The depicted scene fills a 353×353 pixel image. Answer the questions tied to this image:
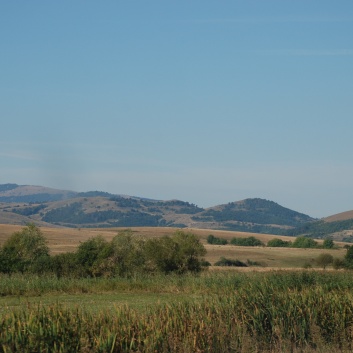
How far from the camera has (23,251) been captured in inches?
2406

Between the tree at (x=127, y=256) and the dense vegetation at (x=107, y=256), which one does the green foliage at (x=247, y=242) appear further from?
the tree at (x=127, y=256)

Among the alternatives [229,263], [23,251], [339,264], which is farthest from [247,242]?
[23,251]

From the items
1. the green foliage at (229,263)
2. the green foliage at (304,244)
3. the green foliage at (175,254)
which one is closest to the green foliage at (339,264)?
the green foliage at (229,263)

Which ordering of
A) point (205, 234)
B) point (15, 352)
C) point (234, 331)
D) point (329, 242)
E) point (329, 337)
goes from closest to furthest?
point (15, 352), point (234, 331), point (329, 337), point (329, 242), point (205, 234)

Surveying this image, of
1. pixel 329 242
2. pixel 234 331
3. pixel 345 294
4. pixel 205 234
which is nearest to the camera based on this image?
pixel 234 331

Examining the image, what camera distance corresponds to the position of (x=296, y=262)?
3858 inches

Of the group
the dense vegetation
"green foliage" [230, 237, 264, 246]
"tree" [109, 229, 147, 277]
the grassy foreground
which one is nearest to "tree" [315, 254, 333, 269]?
the dense vegetation

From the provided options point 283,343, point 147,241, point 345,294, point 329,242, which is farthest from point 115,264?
point 329,242

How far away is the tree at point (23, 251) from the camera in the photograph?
56.3m

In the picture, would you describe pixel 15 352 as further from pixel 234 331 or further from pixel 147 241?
pixel 147 241

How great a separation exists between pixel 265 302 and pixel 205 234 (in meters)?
135

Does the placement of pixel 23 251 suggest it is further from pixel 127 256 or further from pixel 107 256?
pixel 127 256

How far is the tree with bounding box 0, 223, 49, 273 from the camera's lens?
185 ft

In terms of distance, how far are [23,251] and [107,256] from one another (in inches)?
346
